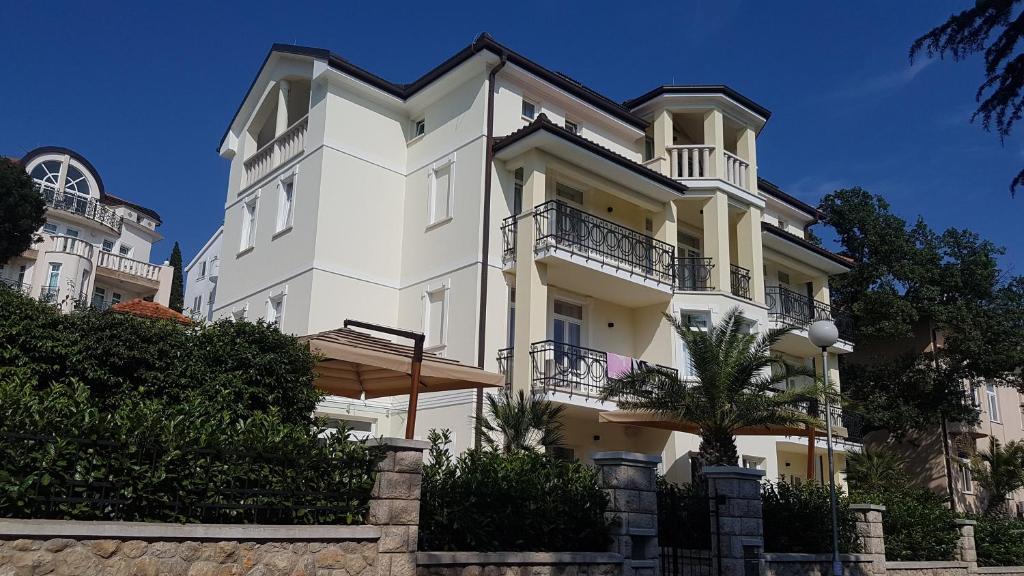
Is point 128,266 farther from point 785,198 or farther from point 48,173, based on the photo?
point 785,198

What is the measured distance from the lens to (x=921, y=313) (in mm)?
31625

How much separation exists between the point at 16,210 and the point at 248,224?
1754 cm

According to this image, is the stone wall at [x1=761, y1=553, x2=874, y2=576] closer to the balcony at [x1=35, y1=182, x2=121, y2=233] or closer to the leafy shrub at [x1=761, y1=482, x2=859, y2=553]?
the leafy shrub at [x1=761, y1=482, x2=859, y2=553]

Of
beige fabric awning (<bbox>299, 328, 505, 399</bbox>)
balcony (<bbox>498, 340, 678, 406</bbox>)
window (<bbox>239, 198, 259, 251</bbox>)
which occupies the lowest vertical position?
beige fabric awning (<bbox>299, 328, 505, 399</bbox>)

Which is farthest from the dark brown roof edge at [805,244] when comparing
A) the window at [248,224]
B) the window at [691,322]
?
the window at [248,224]

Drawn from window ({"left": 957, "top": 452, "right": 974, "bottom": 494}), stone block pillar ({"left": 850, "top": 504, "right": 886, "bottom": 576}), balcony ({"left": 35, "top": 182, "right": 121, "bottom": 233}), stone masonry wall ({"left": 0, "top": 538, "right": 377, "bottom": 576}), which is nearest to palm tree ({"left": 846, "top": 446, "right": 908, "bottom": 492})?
window ({"left": 957, "top": 452, "right": 974, "bottom": 494})

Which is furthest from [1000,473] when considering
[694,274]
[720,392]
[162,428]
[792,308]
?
[162,428]

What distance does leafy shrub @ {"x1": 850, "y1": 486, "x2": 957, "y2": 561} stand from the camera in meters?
18.1

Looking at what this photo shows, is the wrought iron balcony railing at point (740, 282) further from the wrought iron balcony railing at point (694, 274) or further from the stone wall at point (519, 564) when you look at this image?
the stone wall at point (519, 564)

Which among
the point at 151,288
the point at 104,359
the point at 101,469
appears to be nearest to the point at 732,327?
the point at 104,359

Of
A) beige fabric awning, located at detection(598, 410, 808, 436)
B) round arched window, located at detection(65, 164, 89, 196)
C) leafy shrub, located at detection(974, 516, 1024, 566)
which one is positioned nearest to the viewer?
beige fabric awning, located at detection(598, 410, 808, 436)

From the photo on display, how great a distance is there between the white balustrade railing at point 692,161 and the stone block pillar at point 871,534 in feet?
38.6

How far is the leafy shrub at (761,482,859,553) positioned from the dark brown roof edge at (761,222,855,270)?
1274cm

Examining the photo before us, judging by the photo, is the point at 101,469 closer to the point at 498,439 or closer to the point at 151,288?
the point at 498,439
